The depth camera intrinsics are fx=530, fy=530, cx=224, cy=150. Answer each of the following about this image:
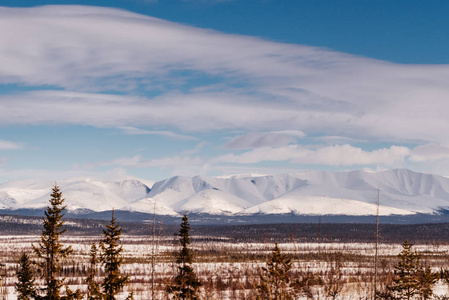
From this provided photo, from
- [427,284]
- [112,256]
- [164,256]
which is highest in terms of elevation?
[112,256]

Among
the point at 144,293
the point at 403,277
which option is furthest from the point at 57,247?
the point at 144,293

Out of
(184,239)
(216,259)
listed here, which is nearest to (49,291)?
(184,239)

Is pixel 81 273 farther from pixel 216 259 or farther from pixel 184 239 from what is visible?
pixel 184 239

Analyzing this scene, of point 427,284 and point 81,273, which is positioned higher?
point 427,284

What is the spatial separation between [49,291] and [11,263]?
12333 cm

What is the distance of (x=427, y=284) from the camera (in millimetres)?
40625

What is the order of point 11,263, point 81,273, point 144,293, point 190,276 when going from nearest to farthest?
point 190,276 → point 144,293 → point 81,273 → point 11,263

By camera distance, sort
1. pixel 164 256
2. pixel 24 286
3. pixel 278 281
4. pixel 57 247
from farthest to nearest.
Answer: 1. pixel 164 256
2. pixel 24 286
3. pixel 57 247
4. pixel 278 281

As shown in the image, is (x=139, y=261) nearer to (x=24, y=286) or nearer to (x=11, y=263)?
(x=11, y=263)

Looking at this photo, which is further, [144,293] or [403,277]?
[144,293]

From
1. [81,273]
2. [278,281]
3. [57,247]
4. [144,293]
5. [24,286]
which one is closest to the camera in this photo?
[278,281]

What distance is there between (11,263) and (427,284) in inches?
5010

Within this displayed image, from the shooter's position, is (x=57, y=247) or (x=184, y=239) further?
(x=184, y=239)

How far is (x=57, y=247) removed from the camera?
31047 mm
